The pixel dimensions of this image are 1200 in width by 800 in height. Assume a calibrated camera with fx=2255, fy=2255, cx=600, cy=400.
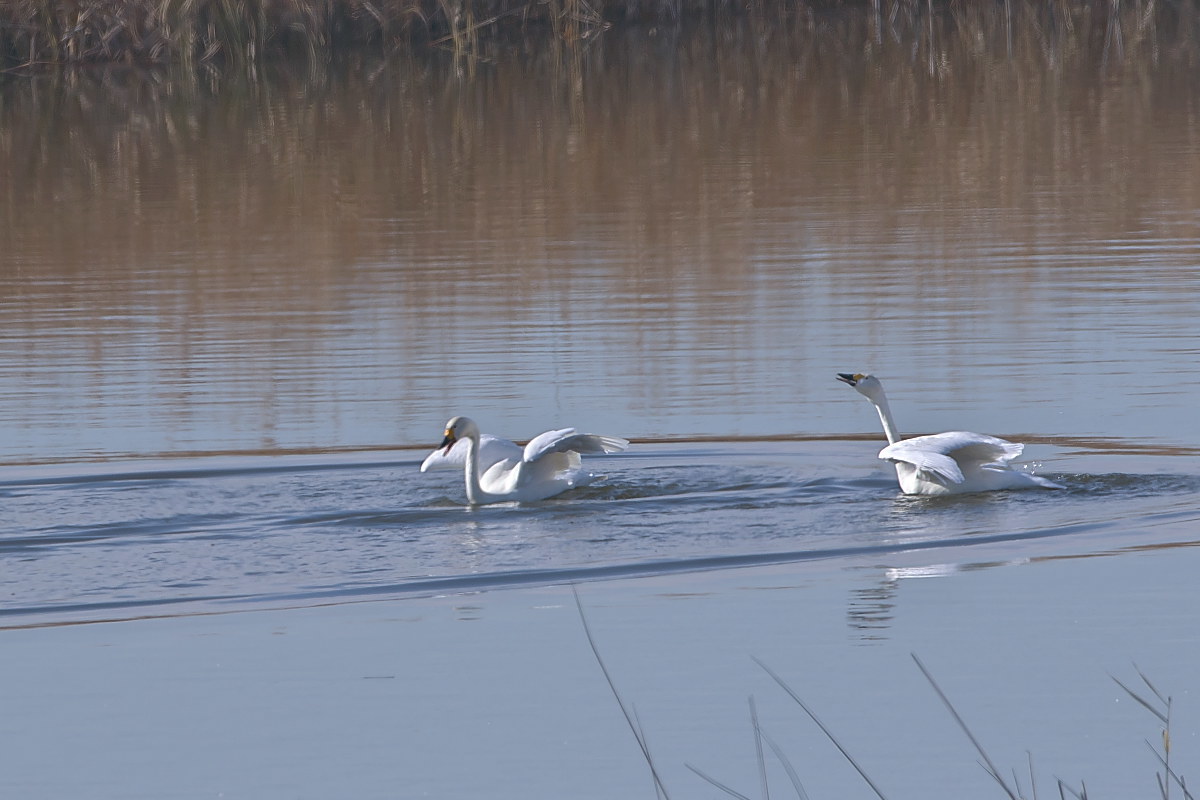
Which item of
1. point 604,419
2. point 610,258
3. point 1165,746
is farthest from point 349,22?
point 1165,746

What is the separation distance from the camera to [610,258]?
1573 centimetres

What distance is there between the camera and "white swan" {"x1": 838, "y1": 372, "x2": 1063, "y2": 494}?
30.5ft

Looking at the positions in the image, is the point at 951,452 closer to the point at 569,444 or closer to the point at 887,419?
the point at 887,419

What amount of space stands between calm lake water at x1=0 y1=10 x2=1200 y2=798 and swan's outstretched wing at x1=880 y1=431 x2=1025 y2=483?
6.7 inches

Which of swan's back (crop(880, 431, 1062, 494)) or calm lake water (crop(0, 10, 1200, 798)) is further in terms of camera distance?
swan's back (crop(880, 431, 1062, 494))

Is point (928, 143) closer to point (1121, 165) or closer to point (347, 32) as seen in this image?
point (1121, 165)

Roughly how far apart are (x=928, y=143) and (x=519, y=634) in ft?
49.6

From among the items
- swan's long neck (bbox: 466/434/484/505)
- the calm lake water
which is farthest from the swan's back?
swan's long neck (bbox: 466/434/484/505)

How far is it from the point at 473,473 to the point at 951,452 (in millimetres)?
2067

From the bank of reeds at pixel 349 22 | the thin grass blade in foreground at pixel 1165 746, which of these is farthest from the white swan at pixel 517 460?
the bank of reeds at pixel 349 22

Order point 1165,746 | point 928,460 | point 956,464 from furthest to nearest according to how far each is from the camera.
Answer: point 956,464 < point 928,460 < point 1165,746

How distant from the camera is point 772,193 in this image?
18.5 metres

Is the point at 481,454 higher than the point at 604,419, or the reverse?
the point at 604,419

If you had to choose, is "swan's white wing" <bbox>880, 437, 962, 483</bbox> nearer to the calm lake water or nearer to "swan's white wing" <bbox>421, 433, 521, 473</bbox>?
the calm lake water
